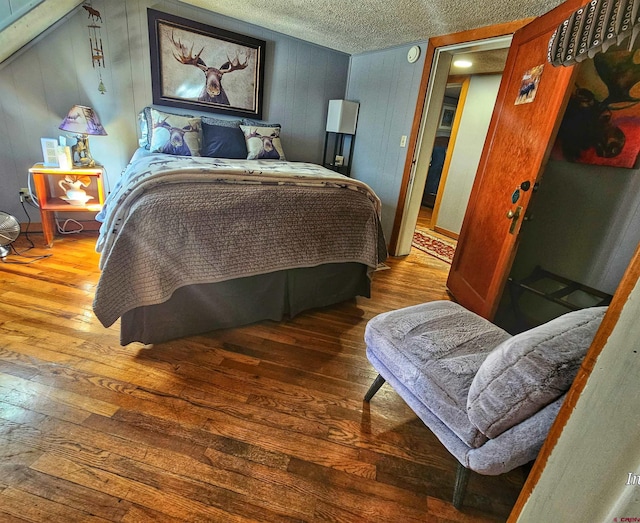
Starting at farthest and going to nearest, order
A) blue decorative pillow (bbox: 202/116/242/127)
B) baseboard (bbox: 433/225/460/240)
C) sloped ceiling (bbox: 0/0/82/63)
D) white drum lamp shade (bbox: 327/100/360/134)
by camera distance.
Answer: baseboard (bbox: 433/225/460/240)
white drum lamp shade (bbox: 327/100/360/134)
blue decorative pillow (bbox: 202/116/242/127)
sloped ceiling (bbox: 0/0/82/63)

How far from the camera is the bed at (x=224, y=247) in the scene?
58.6 inches

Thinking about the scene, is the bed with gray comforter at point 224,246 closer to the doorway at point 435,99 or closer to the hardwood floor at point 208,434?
the hardwood floor at point 208,434

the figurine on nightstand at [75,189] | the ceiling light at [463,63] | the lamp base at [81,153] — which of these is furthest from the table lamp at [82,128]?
the ceiling light at [463,63]

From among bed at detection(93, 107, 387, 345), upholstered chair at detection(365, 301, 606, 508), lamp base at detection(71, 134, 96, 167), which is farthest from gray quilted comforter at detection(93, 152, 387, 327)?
lamp base at detection(71, 134, 96, 167)

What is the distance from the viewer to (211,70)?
3.13 m

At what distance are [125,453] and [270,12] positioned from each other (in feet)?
10.9

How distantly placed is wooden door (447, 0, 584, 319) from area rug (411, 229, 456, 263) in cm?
109

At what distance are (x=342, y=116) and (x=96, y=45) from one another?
7.70ft

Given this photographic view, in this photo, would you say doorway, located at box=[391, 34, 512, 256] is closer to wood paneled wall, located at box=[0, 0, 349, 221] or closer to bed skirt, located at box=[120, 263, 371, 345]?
bed skirt, located at box=[120, 263, 371, 345]

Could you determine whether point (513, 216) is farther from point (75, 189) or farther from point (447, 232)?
point (75, 189)

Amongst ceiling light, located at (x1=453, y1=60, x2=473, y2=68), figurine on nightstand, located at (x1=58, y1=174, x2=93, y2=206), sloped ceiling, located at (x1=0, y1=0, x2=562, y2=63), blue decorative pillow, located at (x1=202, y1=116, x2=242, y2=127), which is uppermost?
ceiling light, located at (x1=453, y1=60, x2=473, y2=68)

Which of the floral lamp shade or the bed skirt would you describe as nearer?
the bed skirt

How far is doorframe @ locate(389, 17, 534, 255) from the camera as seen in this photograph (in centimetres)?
240

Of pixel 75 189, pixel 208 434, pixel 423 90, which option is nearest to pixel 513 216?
pixel 423 90
